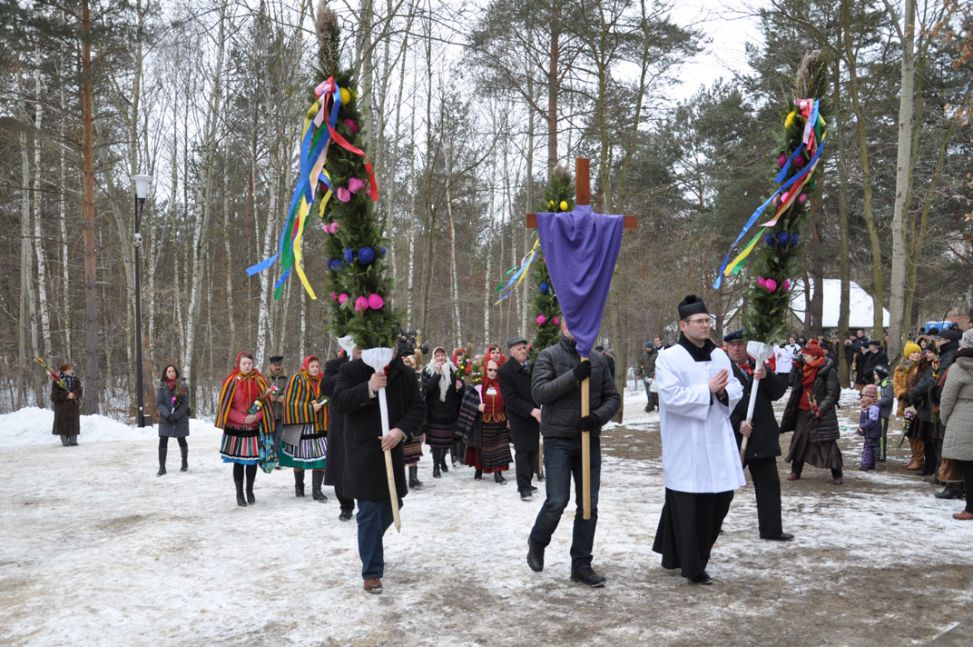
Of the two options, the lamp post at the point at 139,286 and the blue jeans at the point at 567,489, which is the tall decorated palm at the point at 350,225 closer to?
the blue jeans at the point at 567,489

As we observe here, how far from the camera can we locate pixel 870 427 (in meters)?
10.4

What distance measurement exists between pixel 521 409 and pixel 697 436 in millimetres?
3155

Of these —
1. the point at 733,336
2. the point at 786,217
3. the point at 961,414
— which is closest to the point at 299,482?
the point at 733,336

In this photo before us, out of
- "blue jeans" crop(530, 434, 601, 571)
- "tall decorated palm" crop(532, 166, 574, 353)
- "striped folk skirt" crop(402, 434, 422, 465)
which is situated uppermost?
"tall decorated palm" crop(532, 166, 574, 353)

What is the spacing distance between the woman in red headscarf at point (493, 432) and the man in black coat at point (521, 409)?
1.13 meters

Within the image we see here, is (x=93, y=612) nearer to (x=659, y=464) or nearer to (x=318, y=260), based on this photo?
(x=659, y=464)

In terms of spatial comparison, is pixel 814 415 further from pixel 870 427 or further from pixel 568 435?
pixel 568 435

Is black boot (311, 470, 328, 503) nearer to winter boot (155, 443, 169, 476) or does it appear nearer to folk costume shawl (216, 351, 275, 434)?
folk costume shawl (216, 351, 275, 434)

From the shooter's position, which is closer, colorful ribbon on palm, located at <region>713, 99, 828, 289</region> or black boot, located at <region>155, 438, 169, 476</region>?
colorful ribbon on palm, located at <region>713, 99, 828, 289</region>

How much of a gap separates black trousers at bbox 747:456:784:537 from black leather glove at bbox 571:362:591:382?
2334 millimetres

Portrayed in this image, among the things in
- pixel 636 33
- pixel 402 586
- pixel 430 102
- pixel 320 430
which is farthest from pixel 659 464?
pixel 430 102

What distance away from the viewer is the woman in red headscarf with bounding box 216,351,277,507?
8930 millimetres

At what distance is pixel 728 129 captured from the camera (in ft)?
92.5

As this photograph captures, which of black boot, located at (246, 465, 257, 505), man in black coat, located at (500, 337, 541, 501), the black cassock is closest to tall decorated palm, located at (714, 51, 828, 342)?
the black cassock
